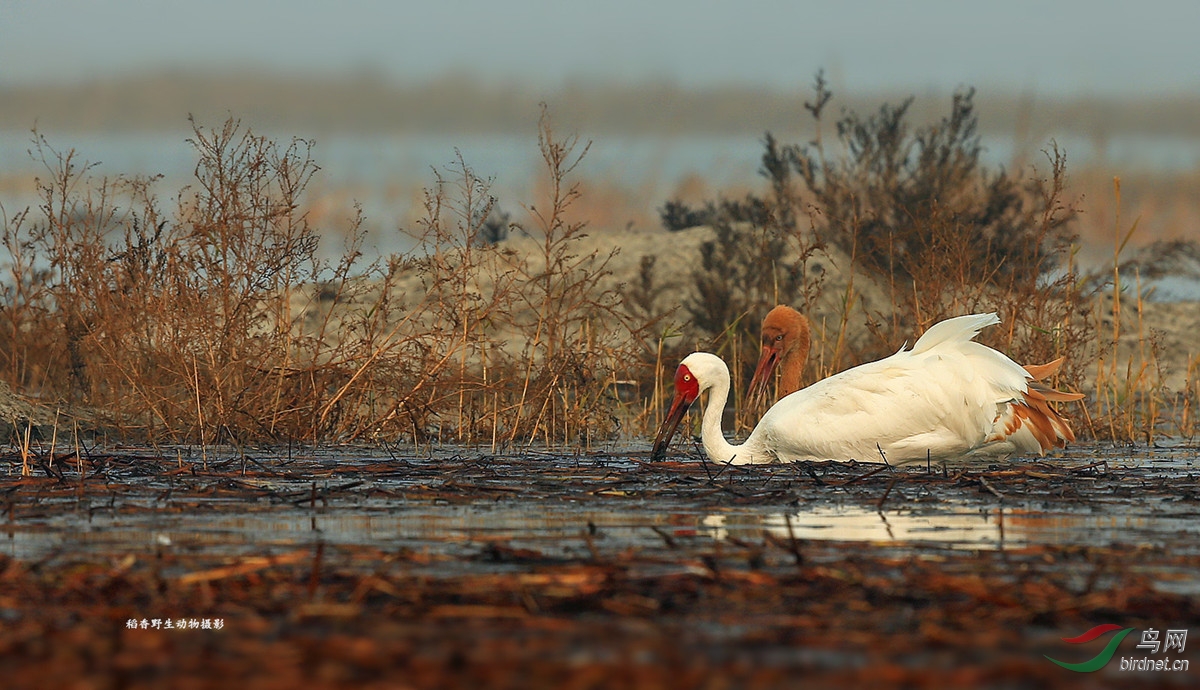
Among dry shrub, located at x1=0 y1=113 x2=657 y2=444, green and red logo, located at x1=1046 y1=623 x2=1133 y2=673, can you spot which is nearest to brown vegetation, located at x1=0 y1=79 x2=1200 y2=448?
dry shrub, located at x1=0 y1=113 x2=657 y2=444

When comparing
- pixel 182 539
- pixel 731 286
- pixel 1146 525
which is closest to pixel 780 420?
pixel 1146 525

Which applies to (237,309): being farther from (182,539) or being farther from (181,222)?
(182,539)

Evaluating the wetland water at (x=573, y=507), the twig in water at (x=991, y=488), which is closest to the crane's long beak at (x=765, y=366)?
the wetland water at (x=573, y=507)

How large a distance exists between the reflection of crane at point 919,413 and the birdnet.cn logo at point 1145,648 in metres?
6.57

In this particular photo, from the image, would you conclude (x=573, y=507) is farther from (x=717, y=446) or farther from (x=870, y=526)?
(x=717, y=446)

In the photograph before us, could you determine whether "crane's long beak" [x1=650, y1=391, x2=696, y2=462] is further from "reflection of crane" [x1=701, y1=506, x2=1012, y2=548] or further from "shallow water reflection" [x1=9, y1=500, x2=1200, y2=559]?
"reflection of crane" [x1=701, y1=506, x2=1012, y2=548]

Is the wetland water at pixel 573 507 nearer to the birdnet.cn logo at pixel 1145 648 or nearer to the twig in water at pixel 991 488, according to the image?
the twig in water at pixel 991 488

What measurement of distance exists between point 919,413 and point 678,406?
191cm

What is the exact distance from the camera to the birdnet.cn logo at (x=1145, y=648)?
4.05m

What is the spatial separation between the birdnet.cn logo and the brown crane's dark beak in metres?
6.96

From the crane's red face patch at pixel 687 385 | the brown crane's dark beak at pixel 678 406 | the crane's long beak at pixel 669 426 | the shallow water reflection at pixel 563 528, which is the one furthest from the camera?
the crane's red face patch at pixel 687 385

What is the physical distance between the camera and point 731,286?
987 inches

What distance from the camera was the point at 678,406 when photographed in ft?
39.9

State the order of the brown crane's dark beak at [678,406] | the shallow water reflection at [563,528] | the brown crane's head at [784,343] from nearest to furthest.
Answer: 1. the shallow water reflection at [563,528]
2. the brown crane's dark beak at [678,406]
3. the brown crane's head at [784,343]
